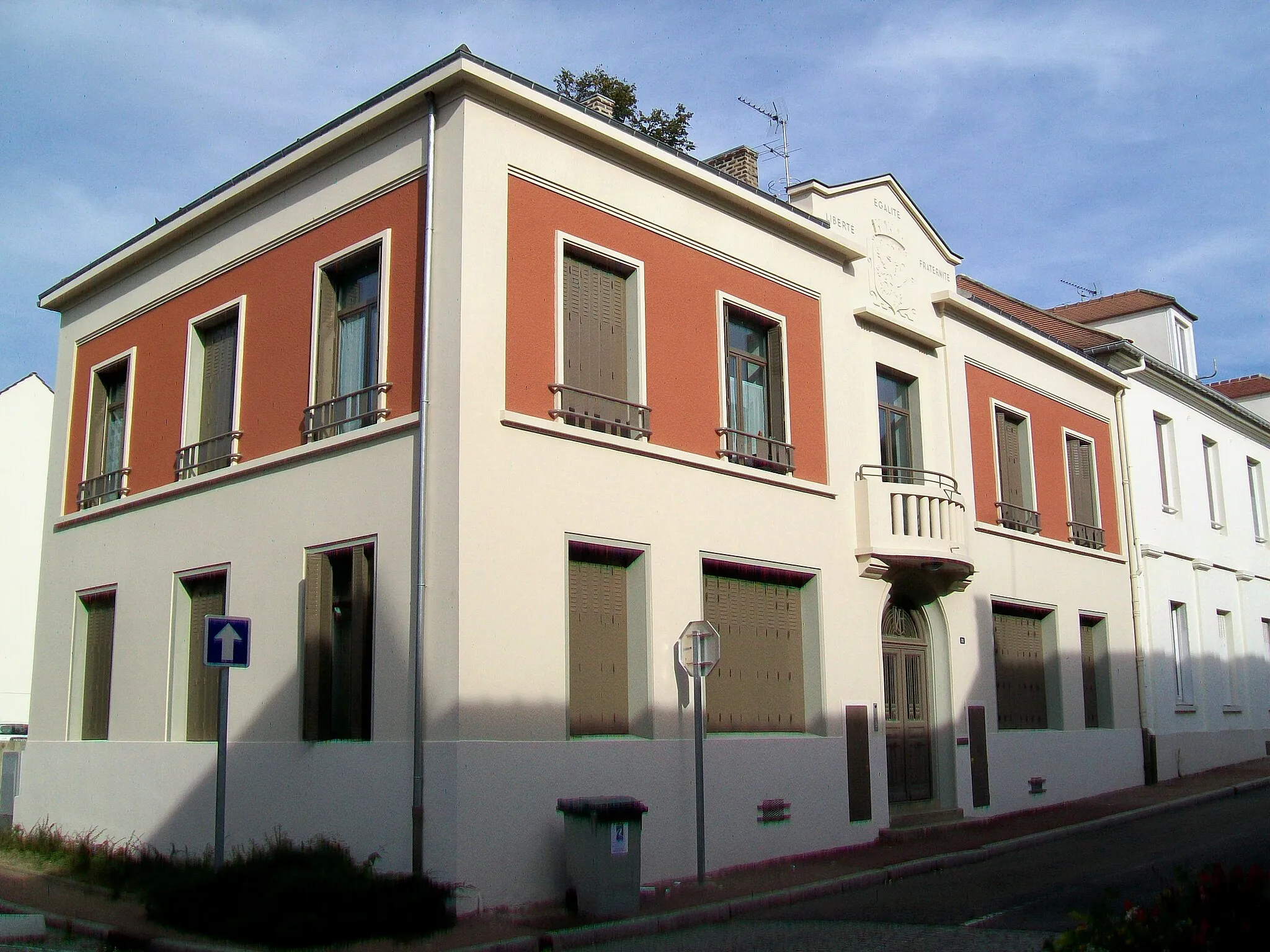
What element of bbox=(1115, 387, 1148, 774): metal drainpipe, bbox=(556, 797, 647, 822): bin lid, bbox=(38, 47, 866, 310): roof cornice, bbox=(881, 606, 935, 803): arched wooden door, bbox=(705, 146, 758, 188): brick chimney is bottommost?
bbox=(556, 797, 647, 822): bin lid

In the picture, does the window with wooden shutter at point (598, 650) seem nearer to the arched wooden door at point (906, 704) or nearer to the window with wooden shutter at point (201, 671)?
the window with wooden shutter at point (201, 671)

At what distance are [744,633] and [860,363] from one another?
4.52m

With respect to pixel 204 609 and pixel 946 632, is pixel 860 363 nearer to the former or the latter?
pixel 946 632

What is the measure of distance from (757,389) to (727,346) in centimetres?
82

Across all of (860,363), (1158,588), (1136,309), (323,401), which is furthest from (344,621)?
(1136,309)

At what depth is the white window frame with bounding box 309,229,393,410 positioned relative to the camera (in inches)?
498

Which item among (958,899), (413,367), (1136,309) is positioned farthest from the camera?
(1136,309)

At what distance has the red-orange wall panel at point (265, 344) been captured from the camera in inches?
497

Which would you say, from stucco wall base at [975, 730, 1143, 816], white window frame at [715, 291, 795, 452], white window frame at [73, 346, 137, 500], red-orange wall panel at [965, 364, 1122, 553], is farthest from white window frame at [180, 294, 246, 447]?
stucco wall base at [975, 730, 1143, 816]

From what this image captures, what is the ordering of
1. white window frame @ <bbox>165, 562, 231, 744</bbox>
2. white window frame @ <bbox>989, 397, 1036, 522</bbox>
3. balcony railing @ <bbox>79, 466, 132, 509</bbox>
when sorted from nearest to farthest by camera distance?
white window frame @ <bbox>165, 562, 231, 744</bbox> < balcony railing @ <bbox>79, 466, 132, 509</bbox> < white window frame @ <bbox>989, 397, 1036, 522</bbox>

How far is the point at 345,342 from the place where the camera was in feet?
45.1

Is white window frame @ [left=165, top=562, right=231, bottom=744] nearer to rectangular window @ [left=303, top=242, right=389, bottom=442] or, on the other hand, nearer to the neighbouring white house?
rectangular window @ [left=303, top=242, right=389, bottom=442]

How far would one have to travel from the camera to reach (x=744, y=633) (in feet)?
47.5

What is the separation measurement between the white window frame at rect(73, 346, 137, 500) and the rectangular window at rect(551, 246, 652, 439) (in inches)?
279
